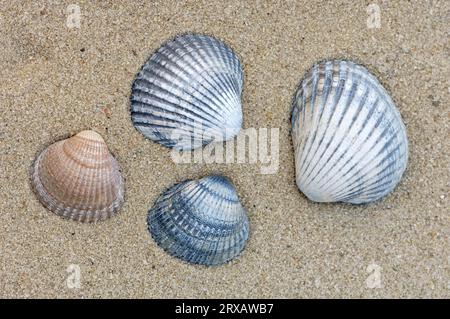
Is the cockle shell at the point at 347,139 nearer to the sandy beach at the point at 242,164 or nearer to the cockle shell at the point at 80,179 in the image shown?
the sandy beach at the point at 242,164

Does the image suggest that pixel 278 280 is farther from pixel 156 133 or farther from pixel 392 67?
pixel 392 67

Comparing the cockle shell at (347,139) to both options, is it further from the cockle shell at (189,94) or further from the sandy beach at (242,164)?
the cockle shell at (189,94)

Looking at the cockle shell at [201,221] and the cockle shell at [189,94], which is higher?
the cockle shell at [189,94]

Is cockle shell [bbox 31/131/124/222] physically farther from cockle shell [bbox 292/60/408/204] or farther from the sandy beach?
cockle shell [bbox 292/60/408/204]

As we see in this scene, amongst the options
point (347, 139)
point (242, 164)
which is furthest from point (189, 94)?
point (347, 139)

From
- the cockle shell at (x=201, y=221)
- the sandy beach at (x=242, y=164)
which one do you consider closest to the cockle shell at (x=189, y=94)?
the sandy beach at (x=242, y=164)

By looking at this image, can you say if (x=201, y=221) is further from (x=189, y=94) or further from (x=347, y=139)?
(x=347, y=139)

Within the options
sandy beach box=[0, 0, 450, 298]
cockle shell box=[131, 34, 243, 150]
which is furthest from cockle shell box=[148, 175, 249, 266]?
cockle shell box=[131, 34, 243, 150]
